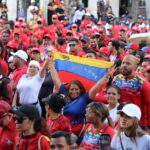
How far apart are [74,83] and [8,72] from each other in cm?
351

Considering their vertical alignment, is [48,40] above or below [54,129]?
above

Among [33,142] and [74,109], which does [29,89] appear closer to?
[74,109]

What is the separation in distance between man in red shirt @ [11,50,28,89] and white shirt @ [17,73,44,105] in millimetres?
503

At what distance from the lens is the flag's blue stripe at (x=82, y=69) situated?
9086 mm

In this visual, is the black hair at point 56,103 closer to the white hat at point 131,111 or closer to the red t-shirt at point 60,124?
the red t-shirt at point 60,124

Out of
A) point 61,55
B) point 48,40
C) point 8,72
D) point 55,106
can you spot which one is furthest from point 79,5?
point 55,106

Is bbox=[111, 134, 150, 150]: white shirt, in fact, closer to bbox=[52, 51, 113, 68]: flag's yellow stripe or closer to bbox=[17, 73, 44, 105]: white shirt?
bbox=[52, 51, 113, 68]: flag's yellow stripe

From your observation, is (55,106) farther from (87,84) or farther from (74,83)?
(87,84)

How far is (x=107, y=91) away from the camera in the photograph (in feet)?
27.9

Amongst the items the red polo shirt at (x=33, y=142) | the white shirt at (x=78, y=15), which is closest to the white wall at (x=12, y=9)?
the white shirt at (x=78, y=15)

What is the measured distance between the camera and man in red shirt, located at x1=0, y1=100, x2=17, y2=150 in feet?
23.1

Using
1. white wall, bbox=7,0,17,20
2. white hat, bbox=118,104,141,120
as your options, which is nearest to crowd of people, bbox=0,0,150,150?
white hat, bbox=118,104,141,120

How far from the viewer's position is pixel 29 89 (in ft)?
32.2

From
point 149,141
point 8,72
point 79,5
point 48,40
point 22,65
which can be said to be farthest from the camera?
point 79,5
